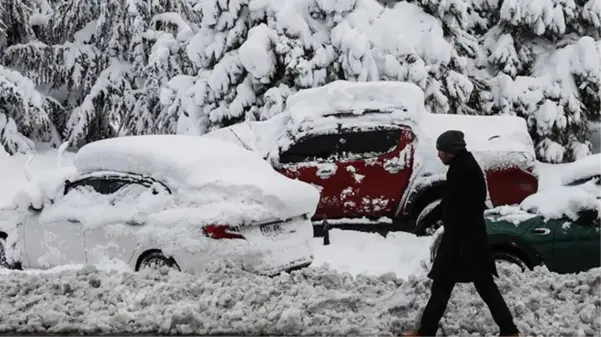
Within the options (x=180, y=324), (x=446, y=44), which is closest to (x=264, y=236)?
(x=180, y=324)

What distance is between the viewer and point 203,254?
787 cm

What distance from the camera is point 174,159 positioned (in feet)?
28.2

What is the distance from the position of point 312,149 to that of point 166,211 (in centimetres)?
414

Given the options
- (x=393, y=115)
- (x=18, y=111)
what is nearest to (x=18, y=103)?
(x=18, y=111)

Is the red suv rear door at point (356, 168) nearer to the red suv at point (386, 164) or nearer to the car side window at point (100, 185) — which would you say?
the red suv at point (386, 164)

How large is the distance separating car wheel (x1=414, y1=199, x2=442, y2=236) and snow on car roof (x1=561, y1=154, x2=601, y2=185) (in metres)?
2.42

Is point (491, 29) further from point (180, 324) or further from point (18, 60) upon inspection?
point (180, 324)

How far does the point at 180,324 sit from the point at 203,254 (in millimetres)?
1420

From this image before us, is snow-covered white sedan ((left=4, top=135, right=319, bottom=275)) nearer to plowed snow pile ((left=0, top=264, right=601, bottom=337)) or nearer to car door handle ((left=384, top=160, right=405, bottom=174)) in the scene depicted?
plowed snow pile ((left=0, top=264, right=601, bottom=337))

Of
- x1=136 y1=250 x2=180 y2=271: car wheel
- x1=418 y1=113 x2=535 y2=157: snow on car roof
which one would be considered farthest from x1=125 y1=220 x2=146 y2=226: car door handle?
x1=418 y1=113 x2=535 y2=157: snow on car roof

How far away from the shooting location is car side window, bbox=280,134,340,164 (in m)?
11.9

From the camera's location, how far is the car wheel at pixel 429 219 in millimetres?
11164

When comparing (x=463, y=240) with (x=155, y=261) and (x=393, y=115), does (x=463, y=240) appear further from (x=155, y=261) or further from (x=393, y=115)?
(x=393, y=115)

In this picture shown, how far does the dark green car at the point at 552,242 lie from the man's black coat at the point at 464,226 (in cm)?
261
